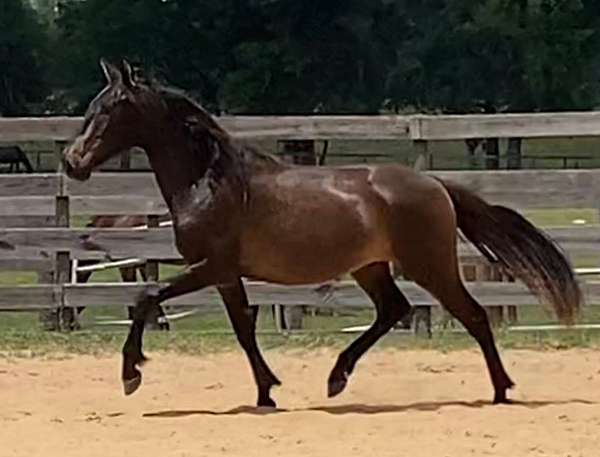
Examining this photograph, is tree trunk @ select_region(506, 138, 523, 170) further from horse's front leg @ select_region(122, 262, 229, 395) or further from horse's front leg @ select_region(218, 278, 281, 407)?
horse's front leg @ select_region(122, 262, 229, 395)

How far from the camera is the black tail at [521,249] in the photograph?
8.36 meters

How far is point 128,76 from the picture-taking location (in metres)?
7.94

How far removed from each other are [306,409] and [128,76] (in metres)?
2.06

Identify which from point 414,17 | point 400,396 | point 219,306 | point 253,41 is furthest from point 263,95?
point 400,396

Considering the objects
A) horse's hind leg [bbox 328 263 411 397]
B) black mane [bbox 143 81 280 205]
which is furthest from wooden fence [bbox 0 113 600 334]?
black mane [bbox 143 81 280 205]

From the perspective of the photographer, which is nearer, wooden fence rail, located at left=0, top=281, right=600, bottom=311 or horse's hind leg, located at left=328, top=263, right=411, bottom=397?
horse's hind leg, located at left=328, top=263, right=411, bottom=397

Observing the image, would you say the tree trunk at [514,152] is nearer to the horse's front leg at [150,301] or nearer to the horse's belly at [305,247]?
the horse's belly at [305,247]

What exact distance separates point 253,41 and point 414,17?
5.45m

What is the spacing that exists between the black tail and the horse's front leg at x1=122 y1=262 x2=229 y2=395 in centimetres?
150

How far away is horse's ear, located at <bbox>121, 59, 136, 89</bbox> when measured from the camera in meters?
7.88

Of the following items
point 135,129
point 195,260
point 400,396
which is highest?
point 135,129

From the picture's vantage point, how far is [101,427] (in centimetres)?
730

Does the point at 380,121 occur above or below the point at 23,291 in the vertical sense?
above

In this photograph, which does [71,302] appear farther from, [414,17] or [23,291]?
[414,17]
